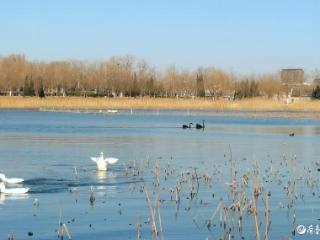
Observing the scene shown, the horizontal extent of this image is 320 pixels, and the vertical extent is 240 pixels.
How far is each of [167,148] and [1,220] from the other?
48.2 feet

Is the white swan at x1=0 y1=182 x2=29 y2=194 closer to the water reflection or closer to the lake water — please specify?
the water reflection

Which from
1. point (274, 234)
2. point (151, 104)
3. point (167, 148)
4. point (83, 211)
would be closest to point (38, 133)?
point (167, 148)

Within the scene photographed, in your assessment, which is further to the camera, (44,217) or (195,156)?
(195,156)

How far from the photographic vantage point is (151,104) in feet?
222

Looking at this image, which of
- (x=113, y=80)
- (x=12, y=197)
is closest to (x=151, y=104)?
(x=113, y=80)

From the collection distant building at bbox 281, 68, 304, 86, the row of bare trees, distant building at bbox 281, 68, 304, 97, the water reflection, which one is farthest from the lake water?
distant building at bbox 281, 68, 304, 86

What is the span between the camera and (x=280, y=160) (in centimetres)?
2105


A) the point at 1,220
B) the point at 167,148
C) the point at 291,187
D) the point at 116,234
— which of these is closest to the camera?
the point at 116,234

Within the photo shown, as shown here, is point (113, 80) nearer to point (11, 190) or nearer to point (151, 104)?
point (151, 104)

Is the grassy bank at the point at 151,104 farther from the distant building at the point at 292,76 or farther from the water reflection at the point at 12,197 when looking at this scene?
the water reflection at the point at 12,197

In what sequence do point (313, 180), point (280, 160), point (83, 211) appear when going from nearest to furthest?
1. point (83, 211)
2. point (313, 180)
3. point (280, 160)

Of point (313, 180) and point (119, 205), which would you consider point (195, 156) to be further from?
point (119, 205)

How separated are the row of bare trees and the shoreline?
1693 centimetres

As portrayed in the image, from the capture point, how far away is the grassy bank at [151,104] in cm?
6606
